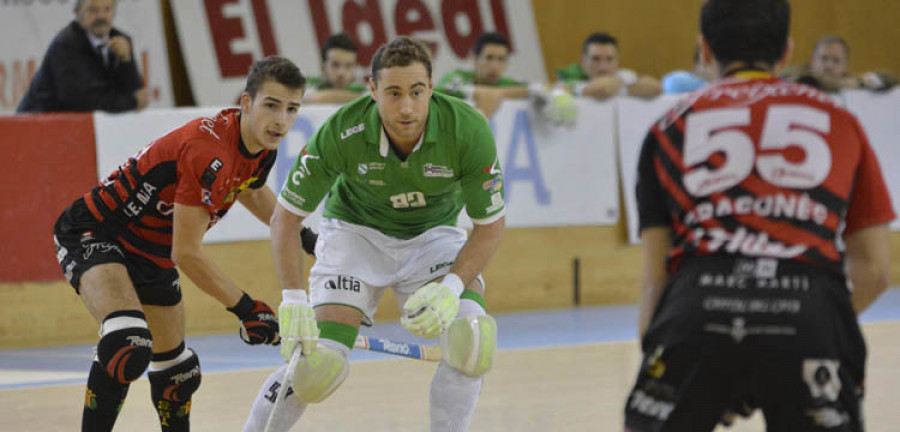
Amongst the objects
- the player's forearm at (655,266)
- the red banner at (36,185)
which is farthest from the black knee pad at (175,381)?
the red banner at (36,185)

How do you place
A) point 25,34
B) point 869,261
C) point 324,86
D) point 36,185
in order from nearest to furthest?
point 869,261
point 36,185
point 324,86
point 25,34

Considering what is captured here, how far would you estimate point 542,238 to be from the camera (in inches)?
379

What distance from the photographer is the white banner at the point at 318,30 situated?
38.3ft

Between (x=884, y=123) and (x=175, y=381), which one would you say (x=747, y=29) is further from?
(x=884, y=123)

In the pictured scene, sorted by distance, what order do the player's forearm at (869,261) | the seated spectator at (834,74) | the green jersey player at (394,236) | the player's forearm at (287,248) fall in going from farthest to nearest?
the seated spectator at (834,74)
the player's forearm at (287,248)
the green jersey player at (394,236)
the player's forearm at (869,261)

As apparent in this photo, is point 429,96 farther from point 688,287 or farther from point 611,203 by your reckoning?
point 611,203

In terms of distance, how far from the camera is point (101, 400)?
485 centimetres

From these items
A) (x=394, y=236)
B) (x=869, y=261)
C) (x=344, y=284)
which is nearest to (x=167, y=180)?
(x=344, y=284)

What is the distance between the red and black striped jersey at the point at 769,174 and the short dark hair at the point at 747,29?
0.18 feet

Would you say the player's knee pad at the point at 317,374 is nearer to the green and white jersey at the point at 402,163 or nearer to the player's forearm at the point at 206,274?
the player's forearm at the point at 206,274

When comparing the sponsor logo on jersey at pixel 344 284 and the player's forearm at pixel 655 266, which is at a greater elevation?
the player's forearm at pixel 655 266

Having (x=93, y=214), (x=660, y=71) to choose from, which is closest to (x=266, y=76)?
(x=93, y=214)

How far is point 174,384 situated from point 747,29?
317 centimetres

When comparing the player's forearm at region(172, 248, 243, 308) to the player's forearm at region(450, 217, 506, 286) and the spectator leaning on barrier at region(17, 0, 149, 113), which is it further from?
the spectator leaning on barrier at region(17, 0, 149, 113)
